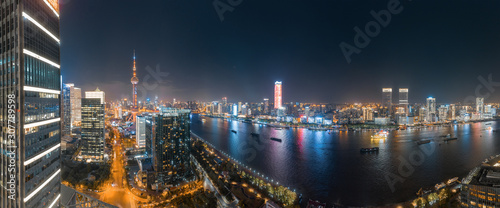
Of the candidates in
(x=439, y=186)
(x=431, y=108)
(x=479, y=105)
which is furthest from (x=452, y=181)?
(x=479, y=105)

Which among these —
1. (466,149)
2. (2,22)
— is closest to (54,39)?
(2,22)

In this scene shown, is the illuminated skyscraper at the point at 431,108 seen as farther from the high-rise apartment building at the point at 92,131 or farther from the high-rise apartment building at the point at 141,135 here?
the high-rise apartment building at the point at 92,131

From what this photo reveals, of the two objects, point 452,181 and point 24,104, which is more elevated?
point 24,104

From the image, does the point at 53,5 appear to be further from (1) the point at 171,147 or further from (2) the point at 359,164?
(2) the point at 359,164

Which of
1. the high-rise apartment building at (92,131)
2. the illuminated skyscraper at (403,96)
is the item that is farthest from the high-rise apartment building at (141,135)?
the illuminated skyscraper at (403,96)

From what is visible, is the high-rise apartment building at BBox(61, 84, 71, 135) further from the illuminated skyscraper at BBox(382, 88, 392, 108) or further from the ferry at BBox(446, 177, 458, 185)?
the illuminated skyscraper at BBox(382, 88, 392, 108)

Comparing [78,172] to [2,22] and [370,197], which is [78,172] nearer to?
[2,22]
